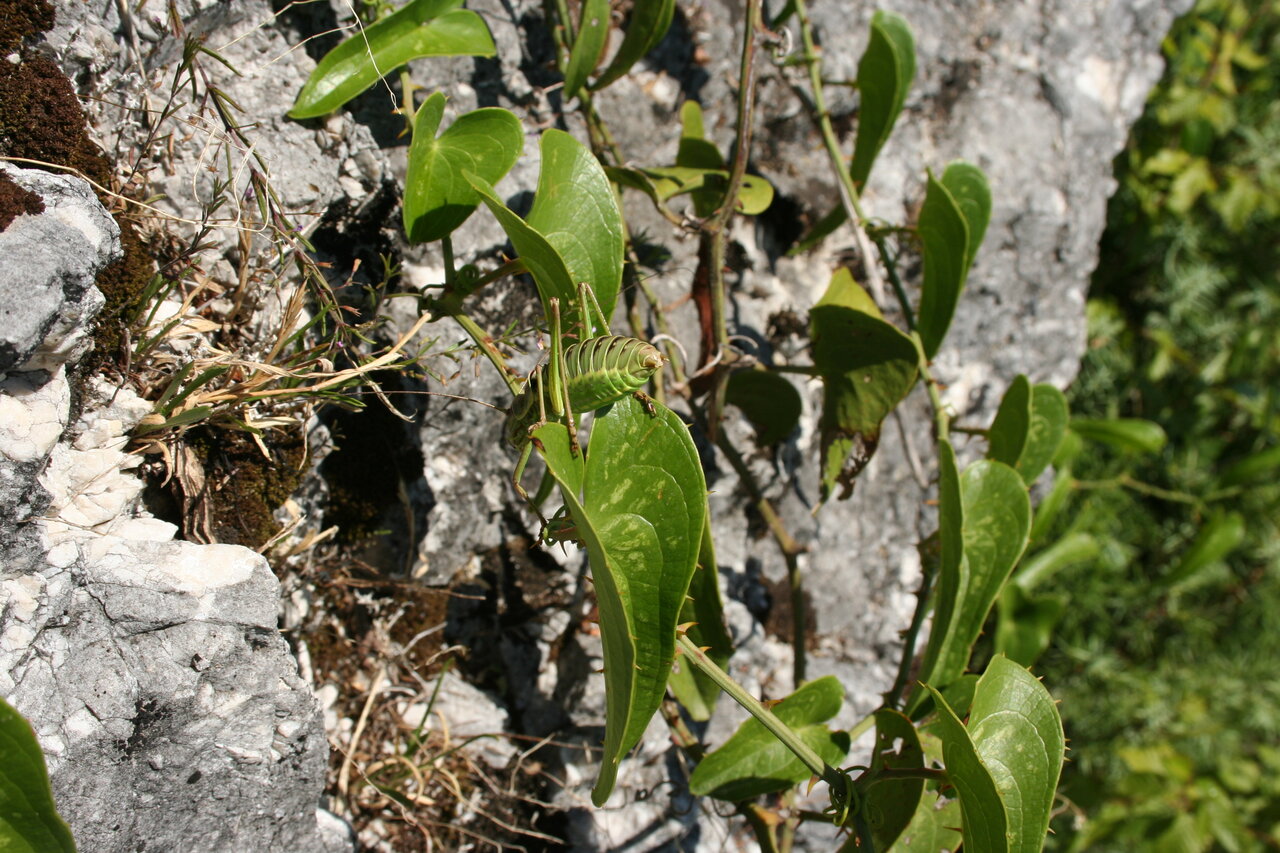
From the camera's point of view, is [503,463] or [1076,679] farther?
[1076,679]

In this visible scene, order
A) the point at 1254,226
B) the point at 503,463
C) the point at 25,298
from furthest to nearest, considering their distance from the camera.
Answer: the point at 1254,226, the point at 503,463, the point at 25,298

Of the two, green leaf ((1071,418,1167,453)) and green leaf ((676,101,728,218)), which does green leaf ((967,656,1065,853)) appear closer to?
green leaf ((676,101,728,218))

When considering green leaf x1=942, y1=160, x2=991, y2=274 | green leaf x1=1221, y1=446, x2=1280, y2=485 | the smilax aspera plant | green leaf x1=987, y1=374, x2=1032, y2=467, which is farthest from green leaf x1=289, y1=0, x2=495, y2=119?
green leaf x1=1221, y1=446, x2=1280, y2=485

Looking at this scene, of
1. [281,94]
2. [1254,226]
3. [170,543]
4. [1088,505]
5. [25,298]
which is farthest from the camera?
[1254,226]

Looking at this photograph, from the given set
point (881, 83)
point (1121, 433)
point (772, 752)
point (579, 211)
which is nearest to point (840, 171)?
point (881, 83)

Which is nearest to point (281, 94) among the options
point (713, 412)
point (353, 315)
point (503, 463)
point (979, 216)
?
point (353, 315)

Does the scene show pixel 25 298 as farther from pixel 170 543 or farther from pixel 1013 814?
pixel 1013 814

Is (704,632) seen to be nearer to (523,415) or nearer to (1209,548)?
(523,415)
